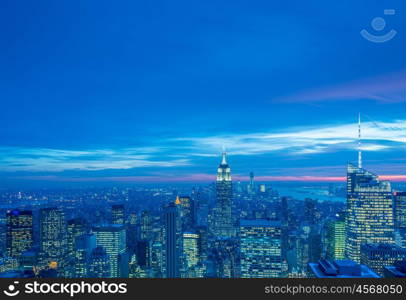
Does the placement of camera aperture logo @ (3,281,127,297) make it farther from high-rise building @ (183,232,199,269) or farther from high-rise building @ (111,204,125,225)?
high-rise building @ (183,232,199,269)

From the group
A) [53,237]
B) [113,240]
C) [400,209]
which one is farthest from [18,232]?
[400,209]

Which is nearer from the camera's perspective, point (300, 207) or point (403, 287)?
point (403, 287)

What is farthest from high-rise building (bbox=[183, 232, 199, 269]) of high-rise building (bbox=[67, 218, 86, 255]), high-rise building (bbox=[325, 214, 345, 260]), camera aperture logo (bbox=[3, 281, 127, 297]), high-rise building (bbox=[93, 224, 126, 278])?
camera aperture logo (bbox=[3, 281, 127, 297])

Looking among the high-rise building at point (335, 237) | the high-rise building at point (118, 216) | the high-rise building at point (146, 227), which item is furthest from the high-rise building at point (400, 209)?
the high-rise building at point (118, 216)

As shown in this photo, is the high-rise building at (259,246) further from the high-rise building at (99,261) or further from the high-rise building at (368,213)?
the high-rise building at (99,261)

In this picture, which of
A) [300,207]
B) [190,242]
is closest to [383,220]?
[300,207]

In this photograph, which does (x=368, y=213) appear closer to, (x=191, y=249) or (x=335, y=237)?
(x=335, y=237)

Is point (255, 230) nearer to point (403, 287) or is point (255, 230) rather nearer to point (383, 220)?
point (383, 220)
